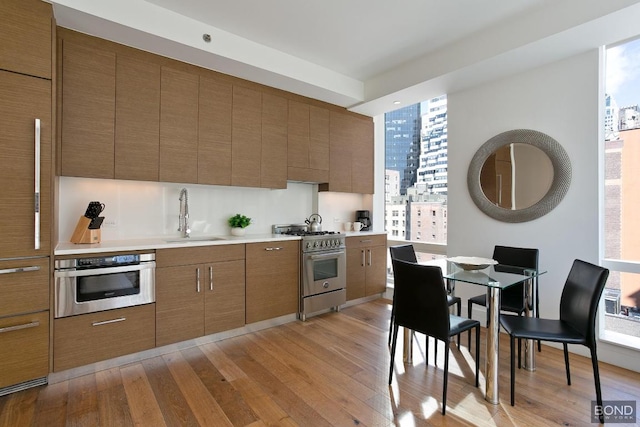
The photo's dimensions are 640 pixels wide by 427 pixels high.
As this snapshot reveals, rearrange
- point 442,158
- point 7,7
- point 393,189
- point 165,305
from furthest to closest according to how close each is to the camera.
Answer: point 393,189, point 442,158, point 165,305, point 7,7

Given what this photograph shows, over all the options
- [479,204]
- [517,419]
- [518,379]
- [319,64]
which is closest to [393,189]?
[479,204]

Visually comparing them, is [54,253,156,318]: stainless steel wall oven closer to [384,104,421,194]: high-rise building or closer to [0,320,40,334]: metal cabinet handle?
[0,320,40,334]: metal cabinet handle

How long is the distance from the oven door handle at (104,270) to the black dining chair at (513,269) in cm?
278

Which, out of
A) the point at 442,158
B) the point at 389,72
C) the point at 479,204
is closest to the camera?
the point at 479,204

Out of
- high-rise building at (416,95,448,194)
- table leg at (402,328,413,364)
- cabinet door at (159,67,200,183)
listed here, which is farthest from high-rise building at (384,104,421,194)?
cabinet door at (159,67,200,183)

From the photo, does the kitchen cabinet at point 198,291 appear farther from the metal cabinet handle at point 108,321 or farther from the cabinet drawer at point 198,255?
the metal cabinet handle at point 108,321

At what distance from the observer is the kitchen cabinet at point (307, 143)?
154 inches

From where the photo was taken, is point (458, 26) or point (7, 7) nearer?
point (7, 7)

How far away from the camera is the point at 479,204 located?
358 cm

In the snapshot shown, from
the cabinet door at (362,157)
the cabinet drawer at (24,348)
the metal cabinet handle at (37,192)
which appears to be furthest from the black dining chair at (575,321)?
the metal cabinet handle at (37,192)

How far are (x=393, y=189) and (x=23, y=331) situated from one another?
439cm

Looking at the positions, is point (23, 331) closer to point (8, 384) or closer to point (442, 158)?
point (8, 384)

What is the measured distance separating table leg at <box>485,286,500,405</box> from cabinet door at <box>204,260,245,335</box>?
2.18 meters

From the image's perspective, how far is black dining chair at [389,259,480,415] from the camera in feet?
6.75
